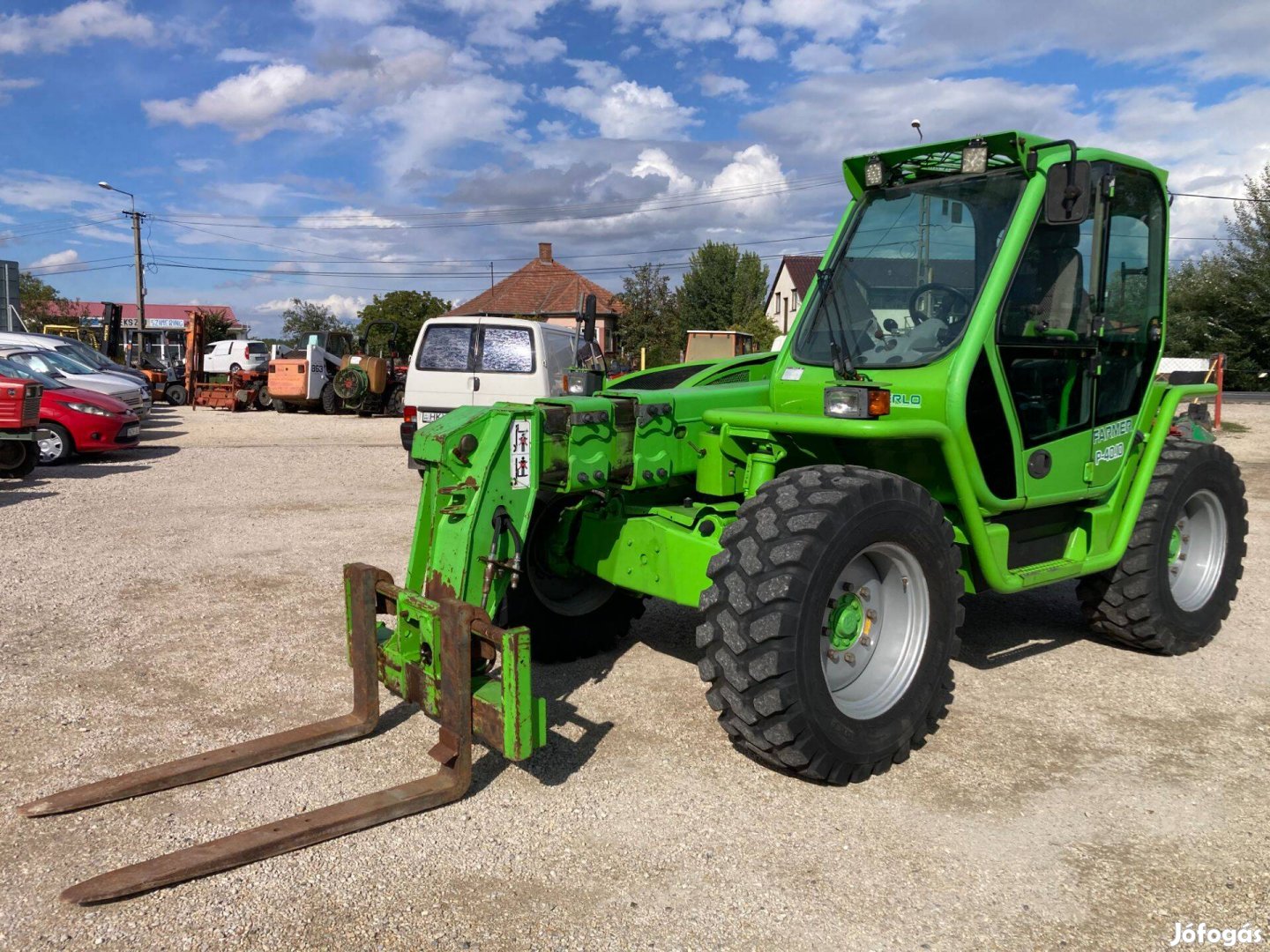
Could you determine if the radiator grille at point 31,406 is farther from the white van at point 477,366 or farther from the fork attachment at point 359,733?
the fork attachment at point 359,733

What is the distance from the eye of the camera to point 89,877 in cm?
316

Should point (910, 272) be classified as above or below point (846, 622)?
above

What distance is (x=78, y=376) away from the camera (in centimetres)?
1695

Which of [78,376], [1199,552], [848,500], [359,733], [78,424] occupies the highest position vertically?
[78,376]

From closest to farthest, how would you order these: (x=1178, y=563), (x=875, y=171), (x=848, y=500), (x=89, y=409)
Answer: (x=848, y=500) < (x=875, y=171) < (x=1178, y=563) < (x=89, y=409)

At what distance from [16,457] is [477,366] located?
5668mm

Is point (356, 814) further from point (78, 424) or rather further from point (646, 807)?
point (78, 424)

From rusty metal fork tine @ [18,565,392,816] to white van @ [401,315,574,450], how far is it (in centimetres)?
902

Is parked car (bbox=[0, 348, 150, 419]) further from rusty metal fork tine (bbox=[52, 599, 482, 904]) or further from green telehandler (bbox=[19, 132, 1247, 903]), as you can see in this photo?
rusty metal fork tine (bbox=[52, 599, 482, 904])

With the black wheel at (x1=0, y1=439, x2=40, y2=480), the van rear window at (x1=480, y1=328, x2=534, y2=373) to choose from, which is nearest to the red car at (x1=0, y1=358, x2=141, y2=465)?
the black wheel at (x1=0, y1=439, x2=40, y2=480)

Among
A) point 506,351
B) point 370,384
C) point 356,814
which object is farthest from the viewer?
point 370,384

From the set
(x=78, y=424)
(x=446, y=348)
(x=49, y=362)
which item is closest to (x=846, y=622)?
(x=446, y=348)

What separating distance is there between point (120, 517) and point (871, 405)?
319 inches

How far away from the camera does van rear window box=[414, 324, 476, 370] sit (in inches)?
520
